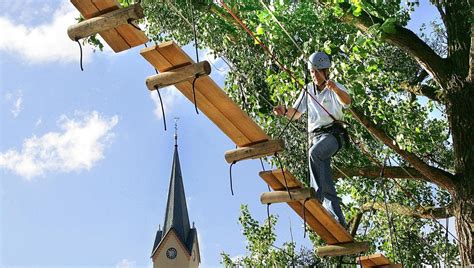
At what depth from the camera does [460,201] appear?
9758 millimetres

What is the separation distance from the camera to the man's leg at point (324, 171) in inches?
248

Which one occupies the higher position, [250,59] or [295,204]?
[250,59]

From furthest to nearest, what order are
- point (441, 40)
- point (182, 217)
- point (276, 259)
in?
point (182, 217)
point (276, 259)
point (441, 40)

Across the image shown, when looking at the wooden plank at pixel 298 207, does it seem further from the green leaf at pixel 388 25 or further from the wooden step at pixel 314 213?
the green leaf at pixel 388 25

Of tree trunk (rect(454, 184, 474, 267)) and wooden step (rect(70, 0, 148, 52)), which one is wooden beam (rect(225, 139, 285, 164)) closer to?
wooden step (rect(70, 0, 148, 52))

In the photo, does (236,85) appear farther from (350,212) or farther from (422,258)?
(422,258)

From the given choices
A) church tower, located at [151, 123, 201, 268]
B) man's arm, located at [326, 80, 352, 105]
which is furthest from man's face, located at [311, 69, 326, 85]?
church tower, located at [151, 123, 201, 268]

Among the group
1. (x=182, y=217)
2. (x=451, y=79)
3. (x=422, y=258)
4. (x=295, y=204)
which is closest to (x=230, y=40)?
(x=451, y=79)

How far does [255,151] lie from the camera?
18.6ft

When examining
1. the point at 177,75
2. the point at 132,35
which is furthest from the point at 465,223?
the point at 132,35

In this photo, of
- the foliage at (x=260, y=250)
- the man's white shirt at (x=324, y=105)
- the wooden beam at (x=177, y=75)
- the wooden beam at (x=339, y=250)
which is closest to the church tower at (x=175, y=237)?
the foliage at (x=260, y=250)

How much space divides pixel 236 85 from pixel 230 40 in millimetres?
1122

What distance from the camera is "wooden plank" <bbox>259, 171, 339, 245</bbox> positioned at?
5969mm

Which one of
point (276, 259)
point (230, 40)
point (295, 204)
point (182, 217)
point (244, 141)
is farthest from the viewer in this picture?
point (182, 217)
